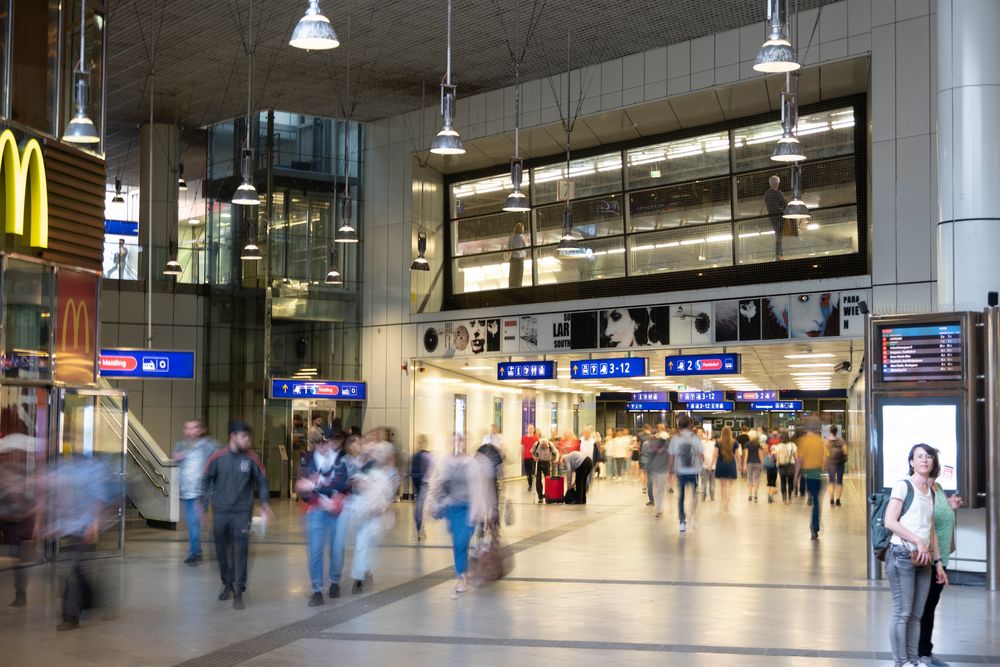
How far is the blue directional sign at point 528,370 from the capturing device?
24.1 meters

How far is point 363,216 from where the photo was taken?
89.4ft

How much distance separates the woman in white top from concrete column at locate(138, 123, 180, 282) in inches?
919

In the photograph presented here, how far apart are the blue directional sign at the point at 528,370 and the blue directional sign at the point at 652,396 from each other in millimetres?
15056

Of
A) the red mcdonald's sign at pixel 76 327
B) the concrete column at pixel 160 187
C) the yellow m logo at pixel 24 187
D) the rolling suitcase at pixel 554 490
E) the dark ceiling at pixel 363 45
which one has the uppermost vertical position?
the dark ceiling at pixel 363 45

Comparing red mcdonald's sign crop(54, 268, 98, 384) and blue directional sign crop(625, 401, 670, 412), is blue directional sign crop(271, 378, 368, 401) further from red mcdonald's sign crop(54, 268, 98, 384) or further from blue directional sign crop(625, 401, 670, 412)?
blue directional sign crop(625, 401, 670, 412)

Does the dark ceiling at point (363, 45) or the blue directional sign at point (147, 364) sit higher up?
the dark ceiling at point (363, 45)

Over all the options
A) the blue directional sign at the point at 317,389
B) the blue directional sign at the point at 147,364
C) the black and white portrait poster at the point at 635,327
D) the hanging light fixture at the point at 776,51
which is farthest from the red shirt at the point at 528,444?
the hanging light fixture at the point at 776,51

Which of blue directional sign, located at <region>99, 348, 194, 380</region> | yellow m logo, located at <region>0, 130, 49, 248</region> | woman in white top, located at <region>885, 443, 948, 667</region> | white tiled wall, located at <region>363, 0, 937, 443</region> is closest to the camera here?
woman in white top, located at <region>885, 443, 948, 667</region>

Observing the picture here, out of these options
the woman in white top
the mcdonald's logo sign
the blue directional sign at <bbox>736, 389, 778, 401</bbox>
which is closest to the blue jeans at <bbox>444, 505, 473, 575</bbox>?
the woman in white top

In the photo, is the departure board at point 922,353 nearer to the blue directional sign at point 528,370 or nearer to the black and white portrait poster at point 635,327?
the black and white portrait poster at point 635,327

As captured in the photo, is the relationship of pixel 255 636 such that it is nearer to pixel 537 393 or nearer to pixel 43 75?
pixel 43 75

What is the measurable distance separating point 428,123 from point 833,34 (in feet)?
32.7

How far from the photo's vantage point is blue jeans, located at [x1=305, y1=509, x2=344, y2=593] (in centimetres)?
1062

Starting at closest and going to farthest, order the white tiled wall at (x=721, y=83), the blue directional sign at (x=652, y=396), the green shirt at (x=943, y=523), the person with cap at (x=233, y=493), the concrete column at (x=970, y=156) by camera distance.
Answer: the green shirt at (x=943, y=523) → the person with cap at (x=233, y=493) → the concrete column at (x=970, y=156) → the white tiled wall at (x=721, y=83) → the blue directional sign at (x=652, y=396)
